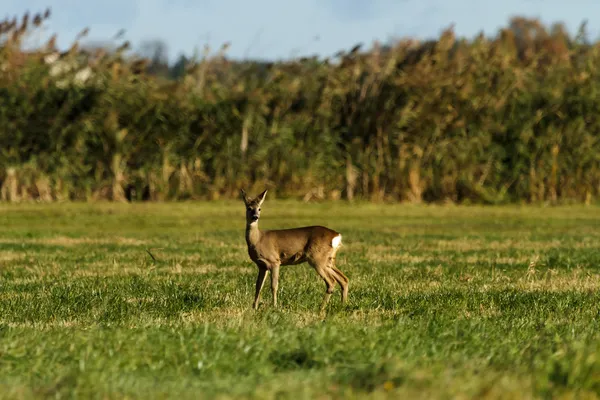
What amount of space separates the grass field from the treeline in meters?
5.25

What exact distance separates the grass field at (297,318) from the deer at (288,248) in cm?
32

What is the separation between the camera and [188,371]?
7691 mm

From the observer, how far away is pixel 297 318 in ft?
33.7

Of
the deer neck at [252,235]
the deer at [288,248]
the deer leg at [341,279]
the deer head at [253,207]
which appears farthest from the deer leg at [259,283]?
the deer leg at [341,279]

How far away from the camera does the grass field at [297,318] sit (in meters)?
7.04

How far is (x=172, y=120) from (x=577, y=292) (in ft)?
56.2

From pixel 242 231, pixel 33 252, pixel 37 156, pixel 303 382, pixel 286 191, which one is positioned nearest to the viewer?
pixel 303 382

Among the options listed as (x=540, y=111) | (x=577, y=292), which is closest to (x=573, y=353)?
(x=577, y=292)

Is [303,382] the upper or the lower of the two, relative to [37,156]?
lower

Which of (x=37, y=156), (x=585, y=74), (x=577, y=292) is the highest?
(x=585, y=74)

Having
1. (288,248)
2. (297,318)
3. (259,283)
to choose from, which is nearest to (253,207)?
(288,248)

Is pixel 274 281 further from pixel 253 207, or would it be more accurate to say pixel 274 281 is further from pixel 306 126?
pixel 306 126

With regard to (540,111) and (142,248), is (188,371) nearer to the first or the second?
(142,248)

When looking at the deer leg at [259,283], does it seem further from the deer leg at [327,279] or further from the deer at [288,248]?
the deer leg at [327,279]
